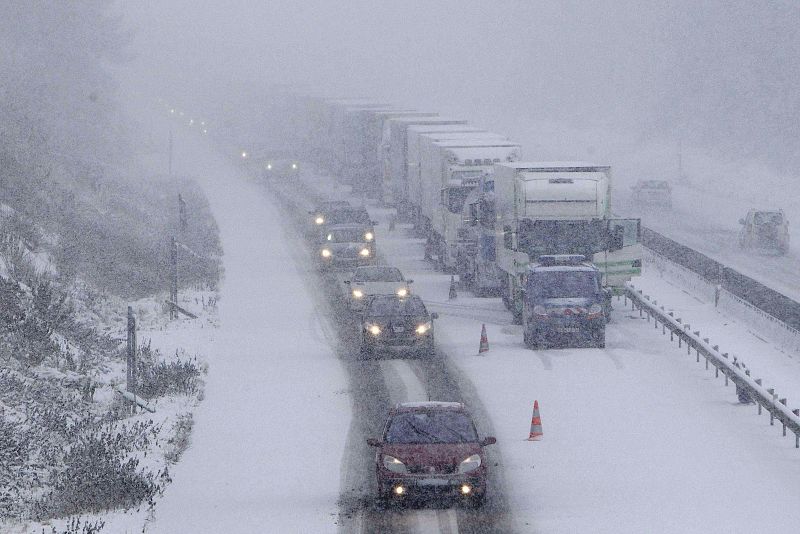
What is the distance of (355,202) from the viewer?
2788 inches

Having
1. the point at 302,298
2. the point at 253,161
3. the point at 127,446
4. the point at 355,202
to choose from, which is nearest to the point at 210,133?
the point at 253,161

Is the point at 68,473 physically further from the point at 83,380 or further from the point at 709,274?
the point at 709,274

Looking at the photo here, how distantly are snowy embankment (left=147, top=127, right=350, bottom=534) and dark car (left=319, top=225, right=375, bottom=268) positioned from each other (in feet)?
3.88

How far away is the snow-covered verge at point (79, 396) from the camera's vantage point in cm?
1898

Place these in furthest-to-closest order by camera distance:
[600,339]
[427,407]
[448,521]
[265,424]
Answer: [600,339]
[265,424]
[427,407]
[448,521]

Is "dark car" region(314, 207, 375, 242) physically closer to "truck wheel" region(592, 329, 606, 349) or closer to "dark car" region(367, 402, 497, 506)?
"truck wheel" region(592, 329, 606, 349)

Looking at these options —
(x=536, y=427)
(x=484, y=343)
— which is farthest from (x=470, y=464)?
(x=484, y=343)

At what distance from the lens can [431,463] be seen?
18.4 metres

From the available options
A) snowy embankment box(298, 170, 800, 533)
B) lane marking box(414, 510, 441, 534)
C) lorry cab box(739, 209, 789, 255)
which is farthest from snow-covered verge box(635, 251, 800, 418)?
lane marking box(414, 510, 441, 534)

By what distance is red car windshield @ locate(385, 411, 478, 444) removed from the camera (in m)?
18.8

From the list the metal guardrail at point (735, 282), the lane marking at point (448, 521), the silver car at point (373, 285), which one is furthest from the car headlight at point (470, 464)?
the silver car at point (373, 285)

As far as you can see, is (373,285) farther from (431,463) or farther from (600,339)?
(431,463)

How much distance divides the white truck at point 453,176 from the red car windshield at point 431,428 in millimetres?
23458

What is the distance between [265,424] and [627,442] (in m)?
6.34
